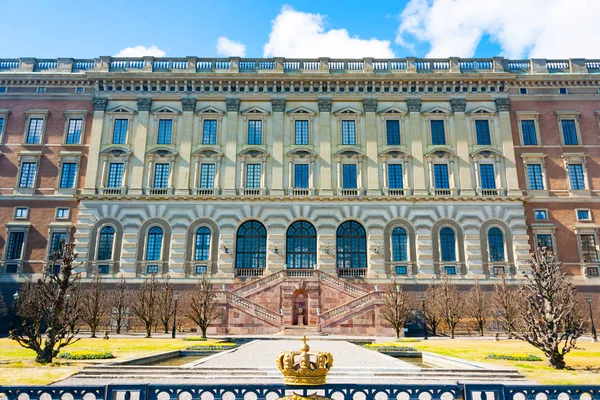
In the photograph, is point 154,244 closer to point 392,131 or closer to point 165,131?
point 165,131

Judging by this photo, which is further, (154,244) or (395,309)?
(154,244)

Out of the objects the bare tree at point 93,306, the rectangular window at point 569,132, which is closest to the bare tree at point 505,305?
the rectangular window at point 569,132

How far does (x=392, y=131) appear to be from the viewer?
43.7 metres

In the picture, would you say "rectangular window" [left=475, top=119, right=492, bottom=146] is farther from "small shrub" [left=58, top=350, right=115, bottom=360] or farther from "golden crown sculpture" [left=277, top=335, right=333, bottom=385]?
"golden crown sculpture" [left=277, top=335, right=333, bottom=385]

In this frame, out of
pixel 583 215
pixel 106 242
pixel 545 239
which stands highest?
pixel 583 215

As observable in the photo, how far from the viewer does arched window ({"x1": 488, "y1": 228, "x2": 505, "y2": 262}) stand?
40.1 metres

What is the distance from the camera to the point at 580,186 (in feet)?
138

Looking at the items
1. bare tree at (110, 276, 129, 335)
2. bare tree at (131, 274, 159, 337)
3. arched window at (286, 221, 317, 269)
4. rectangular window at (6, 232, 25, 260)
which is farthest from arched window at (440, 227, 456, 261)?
rectangular window at (6, 232, 25, 260)

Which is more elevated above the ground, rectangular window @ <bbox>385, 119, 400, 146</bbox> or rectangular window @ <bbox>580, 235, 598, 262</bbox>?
rectangular window @ <bbox>385, 119, 400, 146</bbox>

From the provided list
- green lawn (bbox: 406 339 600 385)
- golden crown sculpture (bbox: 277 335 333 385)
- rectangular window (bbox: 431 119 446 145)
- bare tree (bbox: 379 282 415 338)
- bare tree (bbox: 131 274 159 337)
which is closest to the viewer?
golden crown sculpture (bbox: 277 335 333 385)

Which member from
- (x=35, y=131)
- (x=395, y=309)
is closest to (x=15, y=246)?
(x=35, y=131)

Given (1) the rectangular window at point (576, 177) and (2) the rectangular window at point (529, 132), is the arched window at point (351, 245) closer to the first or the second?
(2) the rectangular window at point (529, 132)

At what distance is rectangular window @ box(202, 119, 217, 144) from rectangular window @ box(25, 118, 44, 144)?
1481 centimetres

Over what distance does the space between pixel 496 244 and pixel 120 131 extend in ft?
114
